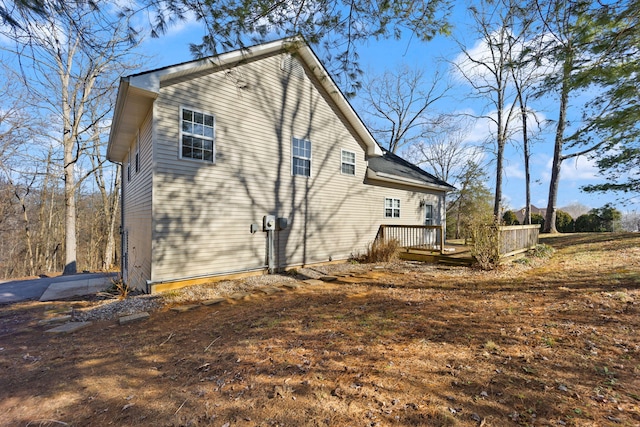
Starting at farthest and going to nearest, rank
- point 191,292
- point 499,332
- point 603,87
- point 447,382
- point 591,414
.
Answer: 1. point 603,87
2. point 191,292
3. point 499,332
4. point 447,382
5. point 591,414

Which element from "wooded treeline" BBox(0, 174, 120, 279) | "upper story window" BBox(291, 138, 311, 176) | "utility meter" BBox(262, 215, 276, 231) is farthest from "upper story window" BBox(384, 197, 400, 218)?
"wooded treeline" BBox(0, 174, 120, 279)

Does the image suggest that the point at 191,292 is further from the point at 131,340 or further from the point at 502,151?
the point at 502,151

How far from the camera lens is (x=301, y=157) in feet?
31.3

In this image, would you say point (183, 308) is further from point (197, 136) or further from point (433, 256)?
point (433, 256)

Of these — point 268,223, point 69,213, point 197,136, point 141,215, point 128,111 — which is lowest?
point 268,223

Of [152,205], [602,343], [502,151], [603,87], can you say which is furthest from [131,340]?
[502,151]

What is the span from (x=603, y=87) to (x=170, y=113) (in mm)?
11226

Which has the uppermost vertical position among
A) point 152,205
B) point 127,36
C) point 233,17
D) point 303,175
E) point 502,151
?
point 502,151

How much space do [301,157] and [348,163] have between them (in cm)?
237

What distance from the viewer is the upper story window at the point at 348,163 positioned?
1096 cm

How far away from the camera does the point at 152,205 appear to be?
637 centimetres

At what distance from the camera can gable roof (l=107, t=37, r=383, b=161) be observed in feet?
19.5

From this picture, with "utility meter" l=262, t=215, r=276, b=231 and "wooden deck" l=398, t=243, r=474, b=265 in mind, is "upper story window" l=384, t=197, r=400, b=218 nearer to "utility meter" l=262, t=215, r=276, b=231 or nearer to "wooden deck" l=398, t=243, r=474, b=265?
"wooden deck" l=398, t=243, r=474, b=265

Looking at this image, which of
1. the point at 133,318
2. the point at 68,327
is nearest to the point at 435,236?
the point at 133,318
